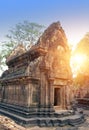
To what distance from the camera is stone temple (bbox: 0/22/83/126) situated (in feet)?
35.0

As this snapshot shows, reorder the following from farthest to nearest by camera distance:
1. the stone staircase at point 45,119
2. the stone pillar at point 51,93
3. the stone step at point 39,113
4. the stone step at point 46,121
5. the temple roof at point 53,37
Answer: the temple roof at point 53,37 → the stone pillar at point 51,93 → the stone step at point 39,113 → the stone staircase at point 45,119 → the stone step at point 46,121

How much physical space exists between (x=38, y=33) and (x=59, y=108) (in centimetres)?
1371

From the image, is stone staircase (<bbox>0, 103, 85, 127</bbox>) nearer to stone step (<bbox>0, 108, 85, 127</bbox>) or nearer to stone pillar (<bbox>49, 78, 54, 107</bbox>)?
stone step (<bbox>0, 108, 85, 127</bbox>)

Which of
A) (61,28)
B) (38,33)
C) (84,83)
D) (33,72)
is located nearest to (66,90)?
(33,72)

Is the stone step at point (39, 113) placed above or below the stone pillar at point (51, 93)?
below

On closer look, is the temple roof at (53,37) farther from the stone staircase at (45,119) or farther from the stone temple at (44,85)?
the stone staircase at (45,119)

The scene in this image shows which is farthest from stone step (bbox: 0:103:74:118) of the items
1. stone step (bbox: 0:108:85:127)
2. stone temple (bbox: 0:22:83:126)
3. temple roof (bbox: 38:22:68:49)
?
temple roof (bbox: 38:22:68:49)

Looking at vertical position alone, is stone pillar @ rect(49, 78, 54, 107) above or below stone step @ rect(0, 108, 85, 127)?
above

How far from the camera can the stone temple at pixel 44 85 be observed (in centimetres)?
1066

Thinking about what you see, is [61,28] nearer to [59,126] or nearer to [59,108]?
[59,108]

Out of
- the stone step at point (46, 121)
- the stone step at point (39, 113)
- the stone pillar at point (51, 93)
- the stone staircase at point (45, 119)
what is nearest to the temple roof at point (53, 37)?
the stone pillar at point (51, 93)

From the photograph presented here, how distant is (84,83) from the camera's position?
22.5 m

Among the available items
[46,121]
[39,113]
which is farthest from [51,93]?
[46,121]

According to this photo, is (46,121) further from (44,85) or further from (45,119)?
(44,85)
